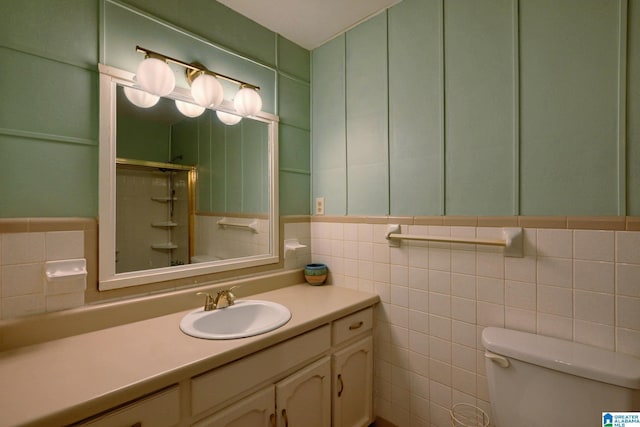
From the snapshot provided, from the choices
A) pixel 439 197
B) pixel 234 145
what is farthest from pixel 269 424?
pixel 234 145

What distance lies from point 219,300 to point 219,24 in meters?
1.45

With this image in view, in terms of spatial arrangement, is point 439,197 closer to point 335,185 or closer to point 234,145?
point 335,185

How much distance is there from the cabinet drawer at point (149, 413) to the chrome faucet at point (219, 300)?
49 cm

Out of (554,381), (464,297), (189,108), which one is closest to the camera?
(554,381)

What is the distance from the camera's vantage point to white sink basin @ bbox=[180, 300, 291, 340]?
4.00 ft

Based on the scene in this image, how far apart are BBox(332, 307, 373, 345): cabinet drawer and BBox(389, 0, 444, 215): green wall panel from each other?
1.91 feet

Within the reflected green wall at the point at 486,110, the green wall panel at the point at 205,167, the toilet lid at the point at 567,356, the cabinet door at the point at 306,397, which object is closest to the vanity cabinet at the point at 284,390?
the cabinet door at the point at 306,397

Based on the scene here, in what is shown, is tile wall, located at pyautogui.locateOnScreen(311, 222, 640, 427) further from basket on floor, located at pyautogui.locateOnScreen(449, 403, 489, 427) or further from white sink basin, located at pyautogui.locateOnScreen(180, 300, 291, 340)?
white sink basin, located at pyautogui.locateOnScreen(180, 300, 291, 340)

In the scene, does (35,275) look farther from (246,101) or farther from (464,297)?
(464,297)

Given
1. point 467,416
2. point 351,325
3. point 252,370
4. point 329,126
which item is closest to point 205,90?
point 329,126

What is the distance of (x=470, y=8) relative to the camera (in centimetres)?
131

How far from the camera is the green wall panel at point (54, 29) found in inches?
39.1

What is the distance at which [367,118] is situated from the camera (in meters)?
1.68

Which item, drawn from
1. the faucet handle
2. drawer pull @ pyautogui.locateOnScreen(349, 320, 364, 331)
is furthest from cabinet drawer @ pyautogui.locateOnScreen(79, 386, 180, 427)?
drawer pull @ pyautogui.locateOnScreen(349, 320, 364, 331)
